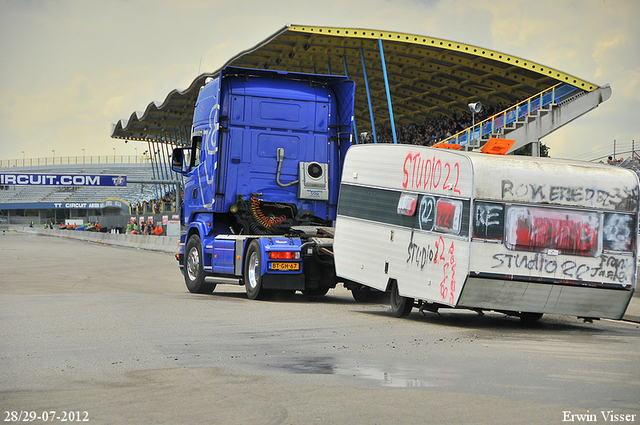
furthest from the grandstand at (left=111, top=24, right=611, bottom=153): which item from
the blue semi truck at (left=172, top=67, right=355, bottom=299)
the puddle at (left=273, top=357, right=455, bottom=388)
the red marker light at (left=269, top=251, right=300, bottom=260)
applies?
the puddle at (left=273, top=357, right=455, bottom=388)

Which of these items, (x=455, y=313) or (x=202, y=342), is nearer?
(x=202, y=342)

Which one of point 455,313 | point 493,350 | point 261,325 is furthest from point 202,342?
point 455,313

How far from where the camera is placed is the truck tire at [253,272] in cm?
1573

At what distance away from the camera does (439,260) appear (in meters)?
12.4

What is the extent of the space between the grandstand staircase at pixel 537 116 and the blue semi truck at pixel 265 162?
69.3 feet

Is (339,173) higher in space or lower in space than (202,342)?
higher

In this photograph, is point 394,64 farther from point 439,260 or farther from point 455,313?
point 439,260

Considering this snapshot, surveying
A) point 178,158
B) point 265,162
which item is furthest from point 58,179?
point 265,162

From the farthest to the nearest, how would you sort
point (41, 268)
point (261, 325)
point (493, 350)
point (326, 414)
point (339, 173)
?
point (41, 268), point (339, 173), point (261, 325), point (493, 350), point (326, 414)

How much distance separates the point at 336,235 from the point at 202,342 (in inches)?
215

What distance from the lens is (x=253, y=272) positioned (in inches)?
635

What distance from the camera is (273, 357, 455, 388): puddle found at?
748 cm

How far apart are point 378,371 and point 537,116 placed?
105ft

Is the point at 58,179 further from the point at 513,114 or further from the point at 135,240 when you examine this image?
the point at 513,114
